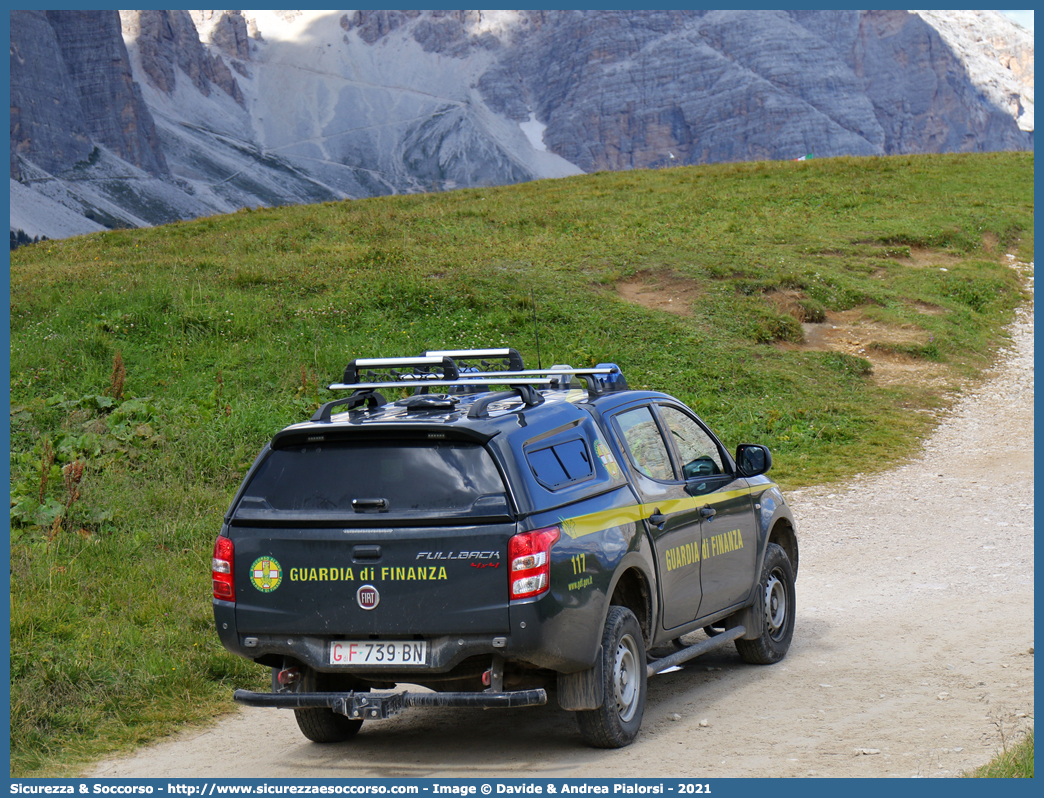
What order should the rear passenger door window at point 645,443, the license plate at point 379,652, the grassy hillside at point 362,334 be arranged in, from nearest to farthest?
the license plate at point 379,652
the rear passenger door window at point 645,443
the grassy hillside at point 362,334

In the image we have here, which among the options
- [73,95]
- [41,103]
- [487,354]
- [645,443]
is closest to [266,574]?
[487,354]

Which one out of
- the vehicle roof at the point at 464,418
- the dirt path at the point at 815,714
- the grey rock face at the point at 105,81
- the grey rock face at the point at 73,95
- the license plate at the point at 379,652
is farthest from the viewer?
the grey rock face at the point at 105,81

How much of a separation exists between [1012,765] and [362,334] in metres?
14.4

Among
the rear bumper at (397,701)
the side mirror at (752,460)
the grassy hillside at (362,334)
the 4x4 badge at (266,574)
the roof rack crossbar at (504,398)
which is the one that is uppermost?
the roof rack crossbar at (504,398)

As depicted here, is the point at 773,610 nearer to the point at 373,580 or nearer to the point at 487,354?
the point at 487,354

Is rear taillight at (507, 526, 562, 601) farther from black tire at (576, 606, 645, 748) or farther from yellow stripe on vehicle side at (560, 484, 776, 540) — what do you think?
black tire at (576, 606, 645, 748)

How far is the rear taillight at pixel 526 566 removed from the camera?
4.91m

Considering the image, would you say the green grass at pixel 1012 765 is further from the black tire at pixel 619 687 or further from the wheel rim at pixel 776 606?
the wheel rim at pixel 776 606

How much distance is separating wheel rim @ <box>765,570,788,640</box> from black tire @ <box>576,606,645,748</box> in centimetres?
184

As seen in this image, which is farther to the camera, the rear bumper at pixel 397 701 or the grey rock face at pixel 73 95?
the grey rock face at pixel 73 95

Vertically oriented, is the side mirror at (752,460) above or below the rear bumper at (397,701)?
above

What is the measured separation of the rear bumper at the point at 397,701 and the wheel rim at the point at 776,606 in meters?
2.73

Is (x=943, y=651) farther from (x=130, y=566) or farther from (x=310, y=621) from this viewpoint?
(x=130, y=566)

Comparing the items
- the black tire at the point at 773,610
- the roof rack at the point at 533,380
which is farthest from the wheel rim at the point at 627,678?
the black tire at the point at 773,610
